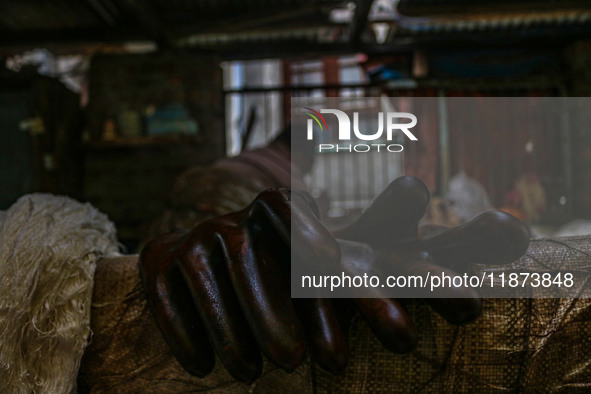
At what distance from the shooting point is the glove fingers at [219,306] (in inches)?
23.1

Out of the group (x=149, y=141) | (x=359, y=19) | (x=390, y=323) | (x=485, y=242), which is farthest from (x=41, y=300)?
(x=149, y=141)

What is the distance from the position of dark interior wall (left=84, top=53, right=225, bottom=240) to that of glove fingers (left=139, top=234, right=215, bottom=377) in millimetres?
3139

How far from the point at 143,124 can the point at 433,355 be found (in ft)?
11.7

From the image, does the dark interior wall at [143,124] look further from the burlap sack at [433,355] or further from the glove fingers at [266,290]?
the glove fingers at [266,290]

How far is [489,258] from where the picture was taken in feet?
2.06

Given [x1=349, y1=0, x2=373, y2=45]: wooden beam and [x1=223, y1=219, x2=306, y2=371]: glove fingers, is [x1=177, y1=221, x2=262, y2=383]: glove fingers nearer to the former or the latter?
[x1=223, y1=219, x2=306, y2=371]: glove fingers

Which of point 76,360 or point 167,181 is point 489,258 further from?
point 167,181

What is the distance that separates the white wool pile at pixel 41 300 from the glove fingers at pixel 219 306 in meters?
0.21

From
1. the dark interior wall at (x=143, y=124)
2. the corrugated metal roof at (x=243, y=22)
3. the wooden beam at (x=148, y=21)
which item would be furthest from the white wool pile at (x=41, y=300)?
the dark interior wall at (x=143, y=124)

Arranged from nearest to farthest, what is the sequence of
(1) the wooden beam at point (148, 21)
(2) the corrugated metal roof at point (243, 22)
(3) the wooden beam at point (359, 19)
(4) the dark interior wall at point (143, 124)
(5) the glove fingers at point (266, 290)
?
1. (5) the glove fingers at point (266, 290)
2. (3) the wooden beam at point (359, 19)
3. (1) the wooden beam at point (148, 21)
4. (2) the corrugated metal roof at point (243, 22)
5. (4) the dark interior wall at point (143, 124)

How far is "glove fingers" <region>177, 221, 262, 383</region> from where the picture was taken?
1.93 feet

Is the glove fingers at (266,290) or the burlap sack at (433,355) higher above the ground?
the glove fingers at (266,290)

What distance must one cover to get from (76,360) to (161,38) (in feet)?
11.6

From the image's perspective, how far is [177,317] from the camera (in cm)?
62
